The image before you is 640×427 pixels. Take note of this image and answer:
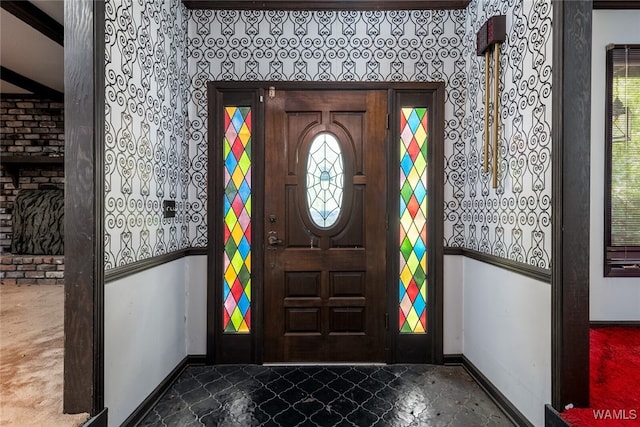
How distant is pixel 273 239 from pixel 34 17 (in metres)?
2.51

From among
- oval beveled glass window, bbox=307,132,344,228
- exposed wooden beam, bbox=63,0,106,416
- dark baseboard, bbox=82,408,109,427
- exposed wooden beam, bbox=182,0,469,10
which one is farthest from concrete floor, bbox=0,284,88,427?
exposed wooden beam, bbox=182,0,469,10

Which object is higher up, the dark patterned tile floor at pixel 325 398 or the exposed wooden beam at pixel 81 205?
the exposed wooden beam at pixel 81 205

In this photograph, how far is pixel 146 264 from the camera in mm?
1951

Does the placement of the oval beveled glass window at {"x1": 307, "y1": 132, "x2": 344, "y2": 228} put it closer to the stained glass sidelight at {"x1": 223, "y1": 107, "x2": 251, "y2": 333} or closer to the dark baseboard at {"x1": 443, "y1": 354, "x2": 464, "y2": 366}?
the stained glass sidelight at {"x1": 223, "y1": 107, "x2": 251, "y2": 333}

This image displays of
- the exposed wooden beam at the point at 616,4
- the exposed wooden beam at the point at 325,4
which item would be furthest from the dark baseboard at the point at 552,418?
the exposed wooden beam at the point at 616,4

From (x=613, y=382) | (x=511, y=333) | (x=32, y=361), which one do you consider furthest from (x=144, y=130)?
(x=613, y=382)

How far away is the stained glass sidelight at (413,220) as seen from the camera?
2.63 m

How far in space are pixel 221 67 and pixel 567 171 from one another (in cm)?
239

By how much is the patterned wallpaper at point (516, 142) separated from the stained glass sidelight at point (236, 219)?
5.60 feet

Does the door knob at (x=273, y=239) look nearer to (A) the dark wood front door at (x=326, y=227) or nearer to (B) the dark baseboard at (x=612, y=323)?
(A) the dark wood front door at (x=326, y=227)

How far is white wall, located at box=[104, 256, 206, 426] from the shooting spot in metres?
1.66

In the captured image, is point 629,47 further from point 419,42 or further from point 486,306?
point 486,306

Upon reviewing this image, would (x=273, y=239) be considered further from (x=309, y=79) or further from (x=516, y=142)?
(x=516, y=142)

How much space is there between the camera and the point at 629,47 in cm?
257
